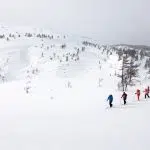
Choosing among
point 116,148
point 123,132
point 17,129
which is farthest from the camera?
point 17,129

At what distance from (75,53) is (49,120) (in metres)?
71.9

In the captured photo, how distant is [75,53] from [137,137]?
3003 inches

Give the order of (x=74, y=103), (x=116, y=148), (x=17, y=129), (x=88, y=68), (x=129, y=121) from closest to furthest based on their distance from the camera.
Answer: (x=116, y=148) → (x=17, y=129) → (x=129, y=121) → (x=74, y=103) → (x=88, y=68)

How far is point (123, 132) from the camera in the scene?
49.1 ft

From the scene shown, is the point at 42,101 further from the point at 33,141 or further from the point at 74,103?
the point at 33,141

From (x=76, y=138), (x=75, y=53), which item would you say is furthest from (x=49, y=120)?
(x=75, y=53)

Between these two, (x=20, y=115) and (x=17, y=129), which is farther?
(x=20, y=115)

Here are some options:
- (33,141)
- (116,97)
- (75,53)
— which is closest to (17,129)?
(33,141)

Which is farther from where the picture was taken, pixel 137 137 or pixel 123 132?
pixel 123 132

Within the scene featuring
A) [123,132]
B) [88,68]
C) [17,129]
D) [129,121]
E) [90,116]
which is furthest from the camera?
[88,68]

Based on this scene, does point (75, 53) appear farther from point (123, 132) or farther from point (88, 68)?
point (123, 132)

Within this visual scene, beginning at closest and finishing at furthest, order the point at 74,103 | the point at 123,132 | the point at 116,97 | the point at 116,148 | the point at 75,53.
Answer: the point at 116,148, the point at 123,132, the point at 74,103, the point at 116,97, the point at 75,53

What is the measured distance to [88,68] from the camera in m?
72.9

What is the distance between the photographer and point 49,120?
18391 millimetres
